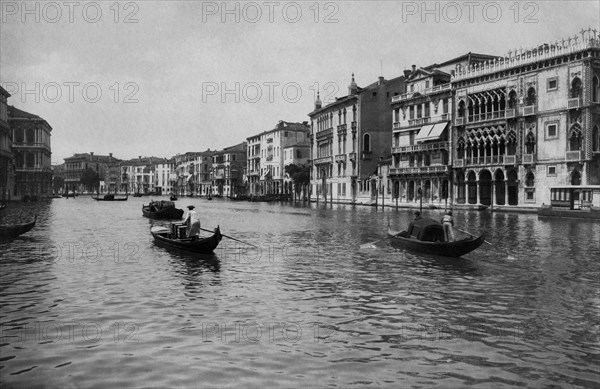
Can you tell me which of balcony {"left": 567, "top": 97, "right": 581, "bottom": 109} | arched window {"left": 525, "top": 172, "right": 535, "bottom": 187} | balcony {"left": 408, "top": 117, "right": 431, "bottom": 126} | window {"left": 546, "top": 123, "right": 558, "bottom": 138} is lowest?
arched window {"left": 525, "top": 172, "right": 535, "bottom": 187}

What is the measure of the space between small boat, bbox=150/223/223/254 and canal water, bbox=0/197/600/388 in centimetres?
48

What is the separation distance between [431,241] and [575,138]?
29.6 metres

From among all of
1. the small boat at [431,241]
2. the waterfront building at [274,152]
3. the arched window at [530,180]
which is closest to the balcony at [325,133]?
the waterfront building at [274,152]

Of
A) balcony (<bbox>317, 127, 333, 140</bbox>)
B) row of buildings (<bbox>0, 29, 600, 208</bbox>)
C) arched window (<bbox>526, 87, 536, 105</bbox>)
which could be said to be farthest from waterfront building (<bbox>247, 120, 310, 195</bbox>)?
arched window (<bbox>526, 87, 536, 105</bbox>)

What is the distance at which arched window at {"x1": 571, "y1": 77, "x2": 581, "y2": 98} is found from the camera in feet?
138

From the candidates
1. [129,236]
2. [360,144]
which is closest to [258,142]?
[360,144]

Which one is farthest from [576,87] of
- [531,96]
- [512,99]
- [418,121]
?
[418,121]

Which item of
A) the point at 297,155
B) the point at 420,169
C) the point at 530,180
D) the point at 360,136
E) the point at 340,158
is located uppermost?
the point at 360,136

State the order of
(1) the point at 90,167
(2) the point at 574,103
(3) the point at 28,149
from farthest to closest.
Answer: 1. (1) the point at 90,167
2. (3) the point at 28,149
3. (2) the point at 574,103

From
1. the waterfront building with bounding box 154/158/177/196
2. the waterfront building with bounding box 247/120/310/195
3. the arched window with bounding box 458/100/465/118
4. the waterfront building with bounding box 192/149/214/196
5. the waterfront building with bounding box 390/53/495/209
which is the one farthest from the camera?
the waterfront building with bounding box 154/158/177/196

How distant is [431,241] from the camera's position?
18125 mm

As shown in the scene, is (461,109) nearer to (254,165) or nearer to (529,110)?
(529,110)

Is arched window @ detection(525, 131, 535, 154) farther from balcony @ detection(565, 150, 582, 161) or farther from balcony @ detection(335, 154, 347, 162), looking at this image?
balcony @ detection(335, 154, 347, 162)

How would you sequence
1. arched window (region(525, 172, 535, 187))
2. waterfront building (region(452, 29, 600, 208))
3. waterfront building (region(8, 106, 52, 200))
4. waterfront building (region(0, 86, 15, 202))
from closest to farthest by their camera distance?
waterfront building (region(452, 29, 600, 208)), arched window (region(525, 172, 535, 187)), waterfront building (region(0, 86, 15, 202)), waterfront building (region(8, 106, 52, 200))
